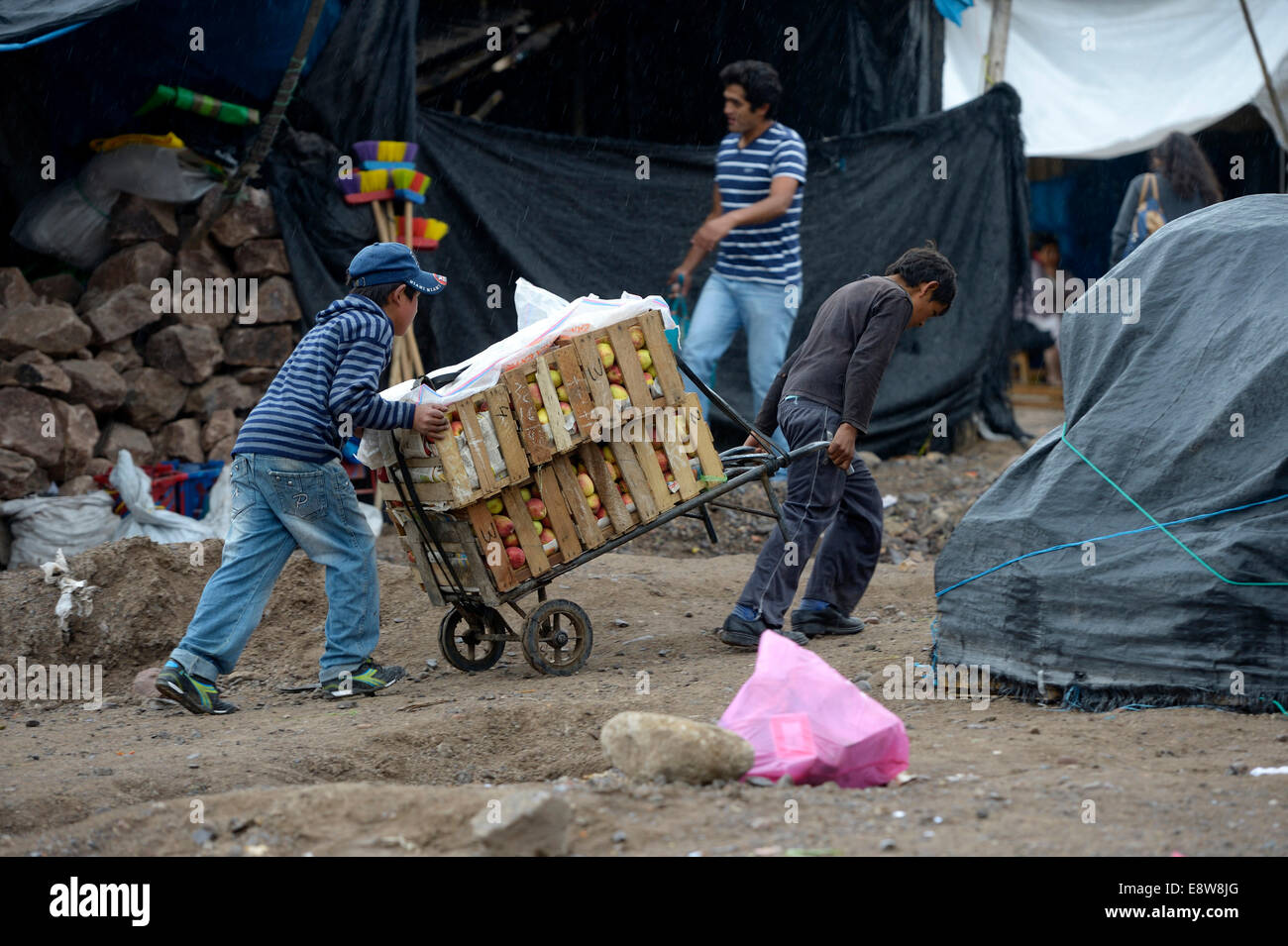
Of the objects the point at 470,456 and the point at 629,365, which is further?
the point at 629,365

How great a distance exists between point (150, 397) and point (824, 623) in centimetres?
422

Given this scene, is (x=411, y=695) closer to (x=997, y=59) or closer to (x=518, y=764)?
(x=518, y=764)

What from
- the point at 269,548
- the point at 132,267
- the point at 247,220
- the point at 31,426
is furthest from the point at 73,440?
the point at 269,548

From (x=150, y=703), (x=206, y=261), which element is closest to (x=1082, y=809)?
(x=150, y=703)

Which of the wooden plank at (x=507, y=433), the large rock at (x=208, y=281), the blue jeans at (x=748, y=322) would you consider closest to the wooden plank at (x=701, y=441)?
the wooden plank at (x=507, y=433)

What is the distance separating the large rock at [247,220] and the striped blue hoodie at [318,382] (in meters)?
3.13

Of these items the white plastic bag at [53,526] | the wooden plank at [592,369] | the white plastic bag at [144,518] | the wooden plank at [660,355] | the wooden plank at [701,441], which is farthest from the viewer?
the white plastic bag at [144,518]

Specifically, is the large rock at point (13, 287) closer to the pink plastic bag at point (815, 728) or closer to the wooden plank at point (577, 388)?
the wooden plank at point (577, 388)

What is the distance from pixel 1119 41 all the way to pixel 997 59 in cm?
121

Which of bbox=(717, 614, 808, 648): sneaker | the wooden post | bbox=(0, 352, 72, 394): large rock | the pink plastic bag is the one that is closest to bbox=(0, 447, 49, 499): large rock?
bbox=(0, 352, 72, 394): large rock

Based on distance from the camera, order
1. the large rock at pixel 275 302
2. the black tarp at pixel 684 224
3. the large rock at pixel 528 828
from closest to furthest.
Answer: the large rock at pixel 528 828 → the large rock at pixel 275 302 → the black tarp at pixel 684 224

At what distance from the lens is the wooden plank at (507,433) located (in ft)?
→ 15.1

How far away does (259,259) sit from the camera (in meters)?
7.60

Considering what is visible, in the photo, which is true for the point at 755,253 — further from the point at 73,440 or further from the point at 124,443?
the point at 73,440
